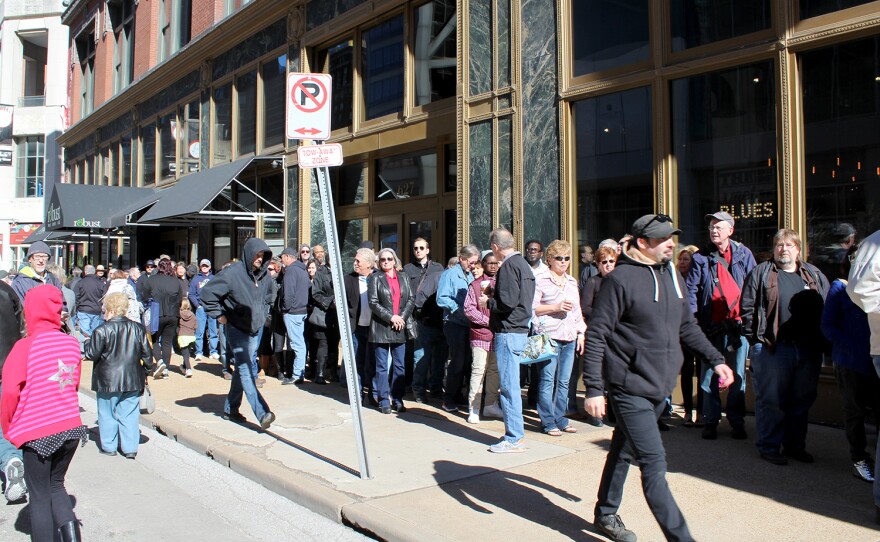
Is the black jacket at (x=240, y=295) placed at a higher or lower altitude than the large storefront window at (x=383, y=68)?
lower

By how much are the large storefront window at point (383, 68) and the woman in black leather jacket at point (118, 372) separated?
725 cm

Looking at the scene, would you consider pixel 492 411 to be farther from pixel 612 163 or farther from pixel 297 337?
pixel 297 337

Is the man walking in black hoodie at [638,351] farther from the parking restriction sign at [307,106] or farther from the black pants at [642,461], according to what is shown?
the parking restriction sign at [307,106]

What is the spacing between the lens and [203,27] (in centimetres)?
1948

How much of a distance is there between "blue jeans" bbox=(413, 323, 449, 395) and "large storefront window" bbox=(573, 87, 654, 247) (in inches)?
90.3

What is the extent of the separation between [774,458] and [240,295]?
17.1 feet

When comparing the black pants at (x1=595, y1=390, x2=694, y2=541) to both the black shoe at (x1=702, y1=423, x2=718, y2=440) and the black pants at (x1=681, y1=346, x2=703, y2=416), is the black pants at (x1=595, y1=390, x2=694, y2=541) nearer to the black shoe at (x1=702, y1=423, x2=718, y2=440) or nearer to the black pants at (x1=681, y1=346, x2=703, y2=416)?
the black shoe at (x1=702, y1=423, x2=718, y2=440)

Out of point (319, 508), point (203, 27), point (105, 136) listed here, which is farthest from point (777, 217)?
point (105, 136)

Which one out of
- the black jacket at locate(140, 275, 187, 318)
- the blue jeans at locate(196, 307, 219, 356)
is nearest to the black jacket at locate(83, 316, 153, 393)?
the black jacket at locate(140, 275, 187, 318)

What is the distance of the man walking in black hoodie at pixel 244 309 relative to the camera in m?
7.66

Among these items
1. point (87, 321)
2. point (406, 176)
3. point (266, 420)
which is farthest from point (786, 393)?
point (87, 321)

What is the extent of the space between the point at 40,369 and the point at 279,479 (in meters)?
2.21

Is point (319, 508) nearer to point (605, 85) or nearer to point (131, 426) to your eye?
point (131, 426)

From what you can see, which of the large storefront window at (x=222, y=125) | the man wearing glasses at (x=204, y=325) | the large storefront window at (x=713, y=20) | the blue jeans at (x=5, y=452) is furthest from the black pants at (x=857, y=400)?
the large storefront window at (x=222, y=125)
